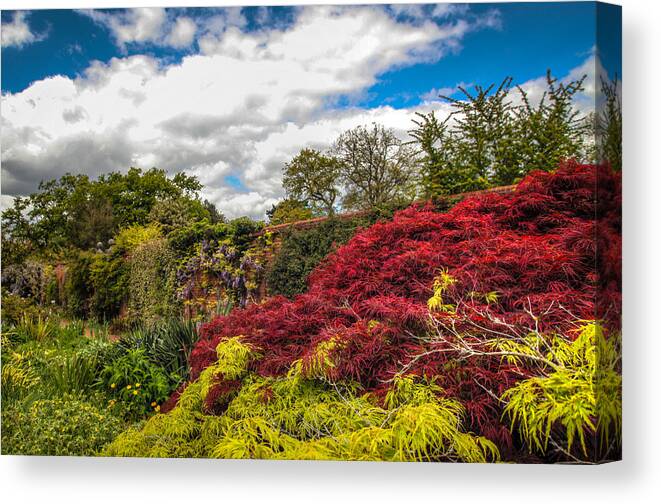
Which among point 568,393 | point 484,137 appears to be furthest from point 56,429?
point 484,137

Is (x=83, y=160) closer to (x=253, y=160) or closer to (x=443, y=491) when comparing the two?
(x=253, y=160)

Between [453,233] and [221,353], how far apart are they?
181 centimetres

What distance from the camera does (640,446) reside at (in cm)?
363

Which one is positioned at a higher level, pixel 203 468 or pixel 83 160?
pixel 83 160

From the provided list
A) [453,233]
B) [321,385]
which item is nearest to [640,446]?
[453,233]

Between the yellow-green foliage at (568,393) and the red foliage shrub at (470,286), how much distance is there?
11cm

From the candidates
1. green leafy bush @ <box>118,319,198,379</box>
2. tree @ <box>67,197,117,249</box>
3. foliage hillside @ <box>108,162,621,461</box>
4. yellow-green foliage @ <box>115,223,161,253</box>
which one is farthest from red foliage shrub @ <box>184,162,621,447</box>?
tree @ <box>67,197,117,249</box>

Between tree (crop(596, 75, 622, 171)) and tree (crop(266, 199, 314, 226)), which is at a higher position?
tree (crop(596, 75, 622, 171))

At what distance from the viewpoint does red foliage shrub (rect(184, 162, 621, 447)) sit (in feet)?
11.1

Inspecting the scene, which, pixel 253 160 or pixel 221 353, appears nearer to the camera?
pixel 221 353

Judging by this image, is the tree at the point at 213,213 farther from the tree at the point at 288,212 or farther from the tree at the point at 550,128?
the tree at the point at 550,128

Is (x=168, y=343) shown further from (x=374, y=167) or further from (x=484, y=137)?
(x=484, y=137)

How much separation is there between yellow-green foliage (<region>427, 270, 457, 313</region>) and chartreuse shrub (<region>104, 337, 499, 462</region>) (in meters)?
0.48

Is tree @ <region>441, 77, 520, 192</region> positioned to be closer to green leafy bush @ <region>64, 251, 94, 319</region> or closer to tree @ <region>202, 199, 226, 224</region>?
tree @ <region>202, 199, 226, 224</region>
